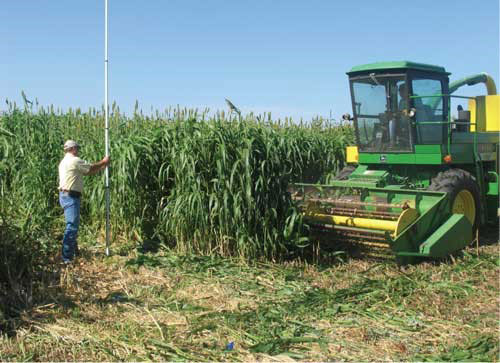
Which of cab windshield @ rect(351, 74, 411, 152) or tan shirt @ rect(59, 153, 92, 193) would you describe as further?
cab windshield @ rect(351, 74, 411, 152)

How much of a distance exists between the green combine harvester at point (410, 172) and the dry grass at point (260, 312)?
38cm

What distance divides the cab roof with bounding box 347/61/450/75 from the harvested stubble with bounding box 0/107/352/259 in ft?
5.75

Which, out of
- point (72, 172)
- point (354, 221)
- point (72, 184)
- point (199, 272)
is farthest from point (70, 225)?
point (354, 221)

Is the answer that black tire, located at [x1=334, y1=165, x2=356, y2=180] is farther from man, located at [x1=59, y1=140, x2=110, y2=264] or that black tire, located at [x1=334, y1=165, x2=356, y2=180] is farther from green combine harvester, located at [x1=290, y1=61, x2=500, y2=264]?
man, located at [x1=59, y1=140, x2=110, y2=264]

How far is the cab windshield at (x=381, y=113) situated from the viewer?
7.54 meters

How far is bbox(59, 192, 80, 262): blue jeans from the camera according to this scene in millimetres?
5809

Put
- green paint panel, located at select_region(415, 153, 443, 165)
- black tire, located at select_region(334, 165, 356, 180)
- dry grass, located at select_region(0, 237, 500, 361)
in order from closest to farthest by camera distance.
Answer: dry grass, located at select_region(0, 237, 500, 361)
green paint panel, located at select_region(415, 153, 443, 165)
black tire, located at select_region(334, 165, 356, 180)

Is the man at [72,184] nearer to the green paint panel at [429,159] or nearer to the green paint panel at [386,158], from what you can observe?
the green paint panel at [386,158]

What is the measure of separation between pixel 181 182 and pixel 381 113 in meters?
3.28

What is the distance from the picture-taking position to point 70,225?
584 cm

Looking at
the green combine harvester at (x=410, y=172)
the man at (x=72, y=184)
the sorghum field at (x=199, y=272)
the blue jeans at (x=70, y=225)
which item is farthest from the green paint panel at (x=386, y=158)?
the blue jeans at (x=70, y=225)

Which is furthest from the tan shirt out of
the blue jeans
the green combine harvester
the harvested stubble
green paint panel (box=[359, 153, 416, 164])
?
green paint panel (box=[359, 153, 416, 164])

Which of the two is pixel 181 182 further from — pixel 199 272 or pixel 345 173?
pixel 345 173

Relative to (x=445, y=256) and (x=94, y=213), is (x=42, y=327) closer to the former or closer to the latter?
(x=94, y=213)
